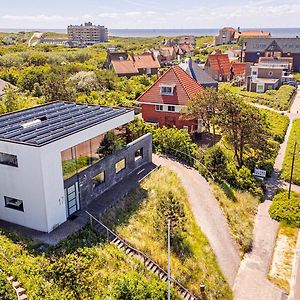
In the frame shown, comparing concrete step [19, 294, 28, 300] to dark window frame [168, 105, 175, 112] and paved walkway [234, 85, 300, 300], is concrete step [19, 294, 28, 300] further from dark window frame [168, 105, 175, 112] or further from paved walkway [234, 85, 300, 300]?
dark window frame [168, 105, 175, 112]

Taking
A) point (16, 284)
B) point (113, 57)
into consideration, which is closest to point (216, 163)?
point (16, 284)

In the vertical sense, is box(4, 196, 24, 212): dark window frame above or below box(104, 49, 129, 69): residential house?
below

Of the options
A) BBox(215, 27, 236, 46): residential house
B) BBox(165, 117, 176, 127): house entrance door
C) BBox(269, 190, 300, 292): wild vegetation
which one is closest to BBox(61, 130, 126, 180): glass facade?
BBox(165, 117, 176, 127): house entrance door

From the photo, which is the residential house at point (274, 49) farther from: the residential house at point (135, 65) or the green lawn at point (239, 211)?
the green lawn at point (239, 211)

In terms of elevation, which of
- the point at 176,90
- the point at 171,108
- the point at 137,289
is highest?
the point at 176,90

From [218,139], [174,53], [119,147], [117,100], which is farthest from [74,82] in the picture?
[174,53]

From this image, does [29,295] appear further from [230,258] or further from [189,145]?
[189,145]

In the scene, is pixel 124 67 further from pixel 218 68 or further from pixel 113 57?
pixel 218 68
